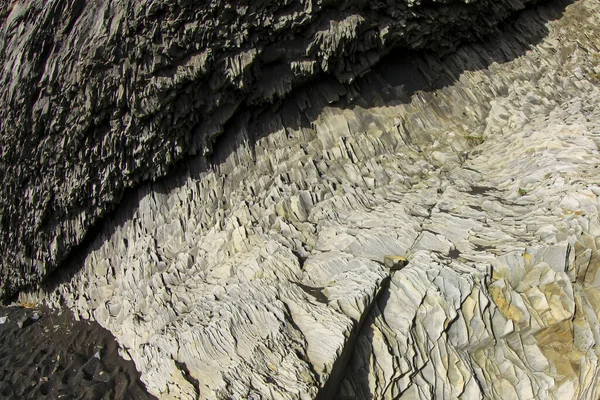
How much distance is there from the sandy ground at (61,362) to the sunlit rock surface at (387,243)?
31 centimetres

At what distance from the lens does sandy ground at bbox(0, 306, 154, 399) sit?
6.61 metres

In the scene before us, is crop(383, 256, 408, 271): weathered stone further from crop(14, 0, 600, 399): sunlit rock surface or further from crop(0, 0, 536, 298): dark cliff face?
crop(0, 0, 536, 298): dark cliff face

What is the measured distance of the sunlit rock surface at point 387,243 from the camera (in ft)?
18.6

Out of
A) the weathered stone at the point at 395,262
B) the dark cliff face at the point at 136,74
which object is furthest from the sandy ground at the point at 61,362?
the weathered stone at the point at 395,262

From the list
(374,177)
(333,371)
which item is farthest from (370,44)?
(333,371)

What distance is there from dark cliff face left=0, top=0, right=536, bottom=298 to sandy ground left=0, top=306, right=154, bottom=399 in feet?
4.83

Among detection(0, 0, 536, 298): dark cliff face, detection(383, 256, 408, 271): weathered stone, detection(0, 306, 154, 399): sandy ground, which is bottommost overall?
detection(0, 306, 154, 399): sandy ground

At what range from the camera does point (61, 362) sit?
7.53m

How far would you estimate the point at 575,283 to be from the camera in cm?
583

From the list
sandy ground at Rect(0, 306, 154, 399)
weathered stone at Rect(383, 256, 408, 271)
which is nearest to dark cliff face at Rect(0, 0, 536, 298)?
sandy ground at Rect(0, 306, 154, 399)

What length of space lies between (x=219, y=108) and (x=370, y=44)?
295cm

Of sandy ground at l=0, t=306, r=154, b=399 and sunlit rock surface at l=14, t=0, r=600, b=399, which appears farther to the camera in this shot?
sandy ground at l=0, t=306, r=154, b=399

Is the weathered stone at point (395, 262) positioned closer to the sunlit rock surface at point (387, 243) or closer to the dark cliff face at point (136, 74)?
the sunlit rock surface at point (387, 243)

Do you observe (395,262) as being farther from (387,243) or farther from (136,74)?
(136,74)
